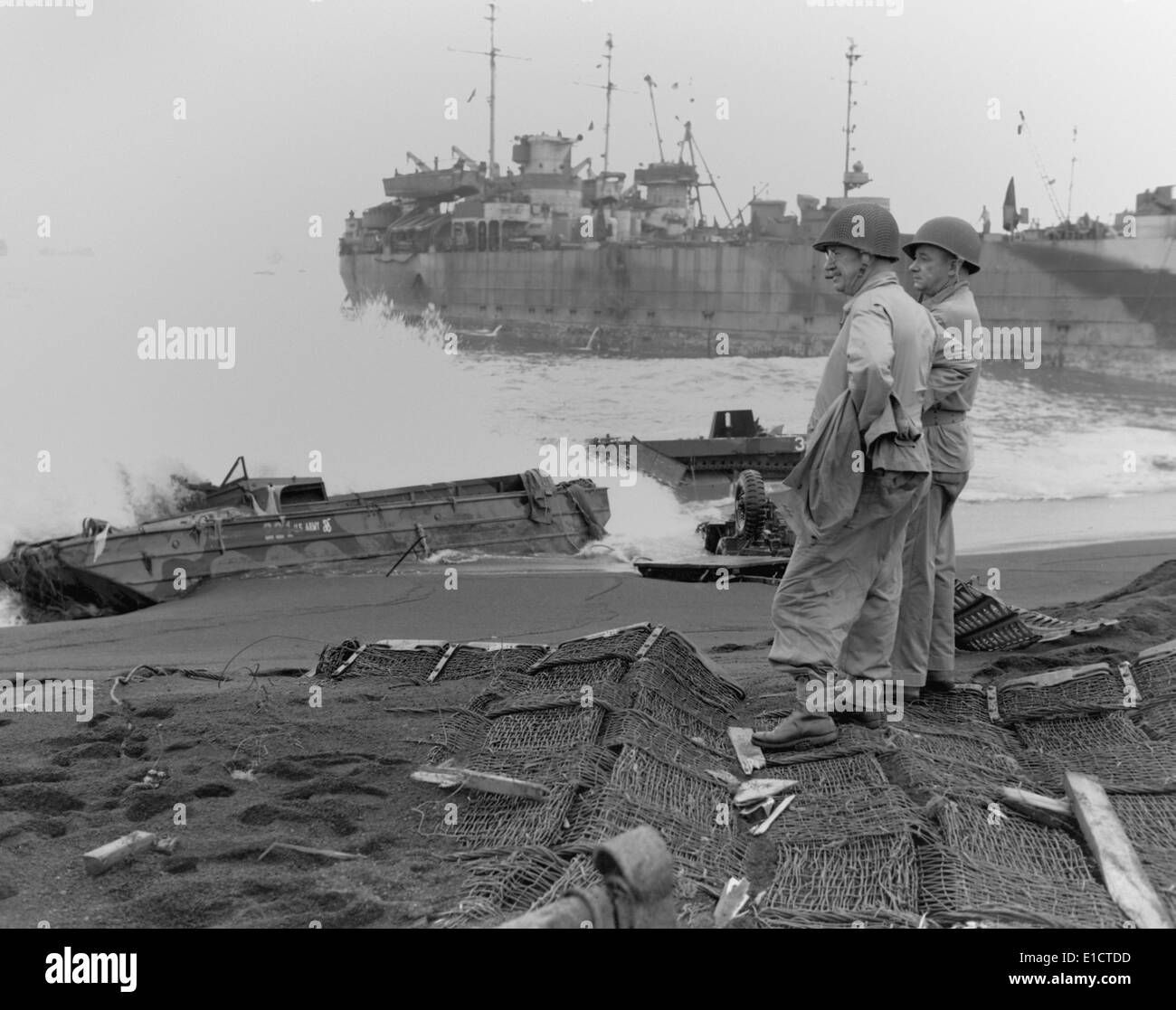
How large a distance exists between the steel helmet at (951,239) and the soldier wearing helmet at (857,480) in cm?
60

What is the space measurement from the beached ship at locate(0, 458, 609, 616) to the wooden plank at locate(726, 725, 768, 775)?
37.0 ft

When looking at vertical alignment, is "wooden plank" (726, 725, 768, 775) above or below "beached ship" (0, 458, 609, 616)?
above

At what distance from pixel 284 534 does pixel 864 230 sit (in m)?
12.1

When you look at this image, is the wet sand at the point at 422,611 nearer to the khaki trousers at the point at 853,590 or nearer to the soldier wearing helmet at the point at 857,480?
the khaki trousers at the point at 853,590

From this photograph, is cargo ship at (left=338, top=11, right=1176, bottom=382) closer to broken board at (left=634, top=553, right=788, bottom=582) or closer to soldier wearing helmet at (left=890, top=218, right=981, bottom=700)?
broken board at (left=634, top=553, right=788, bottom=582)

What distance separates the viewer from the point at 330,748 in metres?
5.48

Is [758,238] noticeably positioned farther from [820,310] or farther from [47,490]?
[47,490]

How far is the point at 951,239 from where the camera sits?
6.14 m

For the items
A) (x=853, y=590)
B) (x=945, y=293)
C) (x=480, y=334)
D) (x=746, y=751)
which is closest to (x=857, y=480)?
(x=853, y=590)

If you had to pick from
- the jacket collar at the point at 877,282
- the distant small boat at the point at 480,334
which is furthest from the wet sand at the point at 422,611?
the distant small boat at the point at 480,334

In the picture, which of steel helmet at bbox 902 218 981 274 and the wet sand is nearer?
steel helmet at bbox 902 218 981 274

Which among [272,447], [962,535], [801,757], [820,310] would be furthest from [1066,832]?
[820,310]

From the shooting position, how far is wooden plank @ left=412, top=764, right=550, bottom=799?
4.68m

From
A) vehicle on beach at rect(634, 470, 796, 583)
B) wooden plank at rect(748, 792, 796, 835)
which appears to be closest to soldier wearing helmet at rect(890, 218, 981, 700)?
wooden plank at rect(748, 792, 796, 835)
